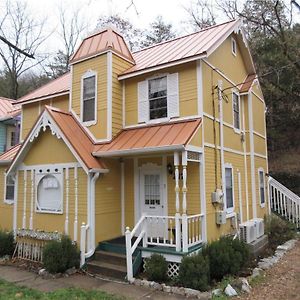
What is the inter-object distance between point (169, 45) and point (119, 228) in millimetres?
7246

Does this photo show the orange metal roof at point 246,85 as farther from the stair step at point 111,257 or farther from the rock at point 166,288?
the rock at point 166,288

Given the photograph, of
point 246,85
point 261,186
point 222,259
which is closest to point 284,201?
point 261,186

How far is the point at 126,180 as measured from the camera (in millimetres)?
10273

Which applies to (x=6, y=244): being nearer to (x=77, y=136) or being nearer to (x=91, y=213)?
(x=91, y=213)

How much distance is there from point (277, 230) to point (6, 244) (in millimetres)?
10629

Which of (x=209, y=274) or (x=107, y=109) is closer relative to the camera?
(x=209, y=274)

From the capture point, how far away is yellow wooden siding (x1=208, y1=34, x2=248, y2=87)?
10.9m

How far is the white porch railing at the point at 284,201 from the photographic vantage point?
47.2 feet

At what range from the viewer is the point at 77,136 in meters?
10.0

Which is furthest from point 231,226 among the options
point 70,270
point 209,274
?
point 70,270

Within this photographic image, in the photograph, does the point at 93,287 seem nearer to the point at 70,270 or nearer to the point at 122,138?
the point at 70,270

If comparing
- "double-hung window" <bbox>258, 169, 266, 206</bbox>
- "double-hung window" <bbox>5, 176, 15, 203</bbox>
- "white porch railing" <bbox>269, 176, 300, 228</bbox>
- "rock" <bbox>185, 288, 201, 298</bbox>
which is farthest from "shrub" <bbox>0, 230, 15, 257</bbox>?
"white porch railing" <bbox>269, 176, 300, 228</bbox>

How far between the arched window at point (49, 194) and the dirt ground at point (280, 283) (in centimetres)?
605

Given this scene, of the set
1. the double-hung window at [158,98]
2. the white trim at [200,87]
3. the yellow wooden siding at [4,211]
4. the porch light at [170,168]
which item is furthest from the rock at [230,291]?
the yellow wooden siding at [4,211]
